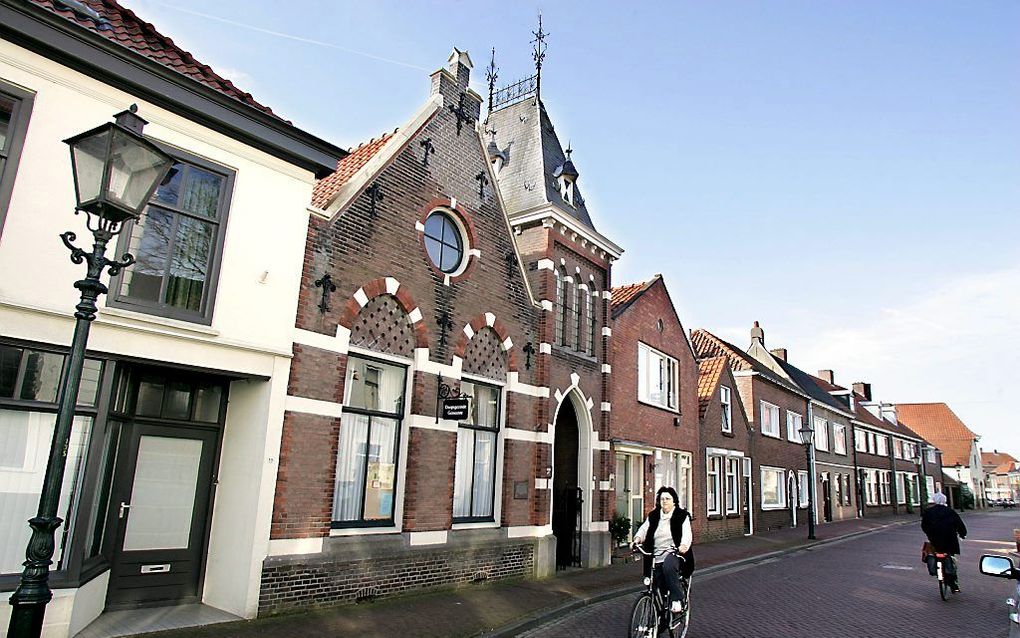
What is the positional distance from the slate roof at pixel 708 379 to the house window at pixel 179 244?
18162 mm

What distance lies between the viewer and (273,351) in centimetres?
916

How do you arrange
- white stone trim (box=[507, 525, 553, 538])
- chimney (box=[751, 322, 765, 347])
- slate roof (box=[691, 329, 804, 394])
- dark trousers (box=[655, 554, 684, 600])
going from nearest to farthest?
dark trousers (box=[655, 554, 684, 600]) < white stone trim (box=[507, 525, 553, 538]) < slate roof (box=[691, 329, 804, 394]) < chimney (box=[751, 322, 765, 347])

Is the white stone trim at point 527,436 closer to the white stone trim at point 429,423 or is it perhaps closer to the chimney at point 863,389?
the white stone trim at point 429,423

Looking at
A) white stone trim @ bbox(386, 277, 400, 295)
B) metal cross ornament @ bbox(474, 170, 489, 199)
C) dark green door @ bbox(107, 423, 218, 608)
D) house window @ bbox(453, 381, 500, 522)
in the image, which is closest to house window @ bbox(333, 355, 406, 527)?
white stone trim @ bbox(386, 277, 400, 295)

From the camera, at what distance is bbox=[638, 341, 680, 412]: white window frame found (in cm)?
1900

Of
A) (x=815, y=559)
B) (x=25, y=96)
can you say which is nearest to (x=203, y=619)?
(x=25, y=96)

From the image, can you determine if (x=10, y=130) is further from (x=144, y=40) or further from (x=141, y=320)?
(x=141, y=320)

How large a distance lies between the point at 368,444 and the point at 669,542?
5067mm

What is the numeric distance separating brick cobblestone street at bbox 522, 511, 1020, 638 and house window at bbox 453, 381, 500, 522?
114 inches

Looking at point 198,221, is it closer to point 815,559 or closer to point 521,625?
point 521,625

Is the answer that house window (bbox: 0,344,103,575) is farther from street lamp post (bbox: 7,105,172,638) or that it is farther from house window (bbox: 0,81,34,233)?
street lamp post (bbox: 7,105,172,638)

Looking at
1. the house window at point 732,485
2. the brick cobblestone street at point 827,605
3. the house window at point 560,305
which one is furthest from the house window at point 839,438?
the house window at point 560,305

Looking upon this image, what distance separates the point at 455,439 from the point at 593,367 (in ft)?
18.4

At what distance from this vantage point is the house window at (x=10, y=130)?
7.12m
